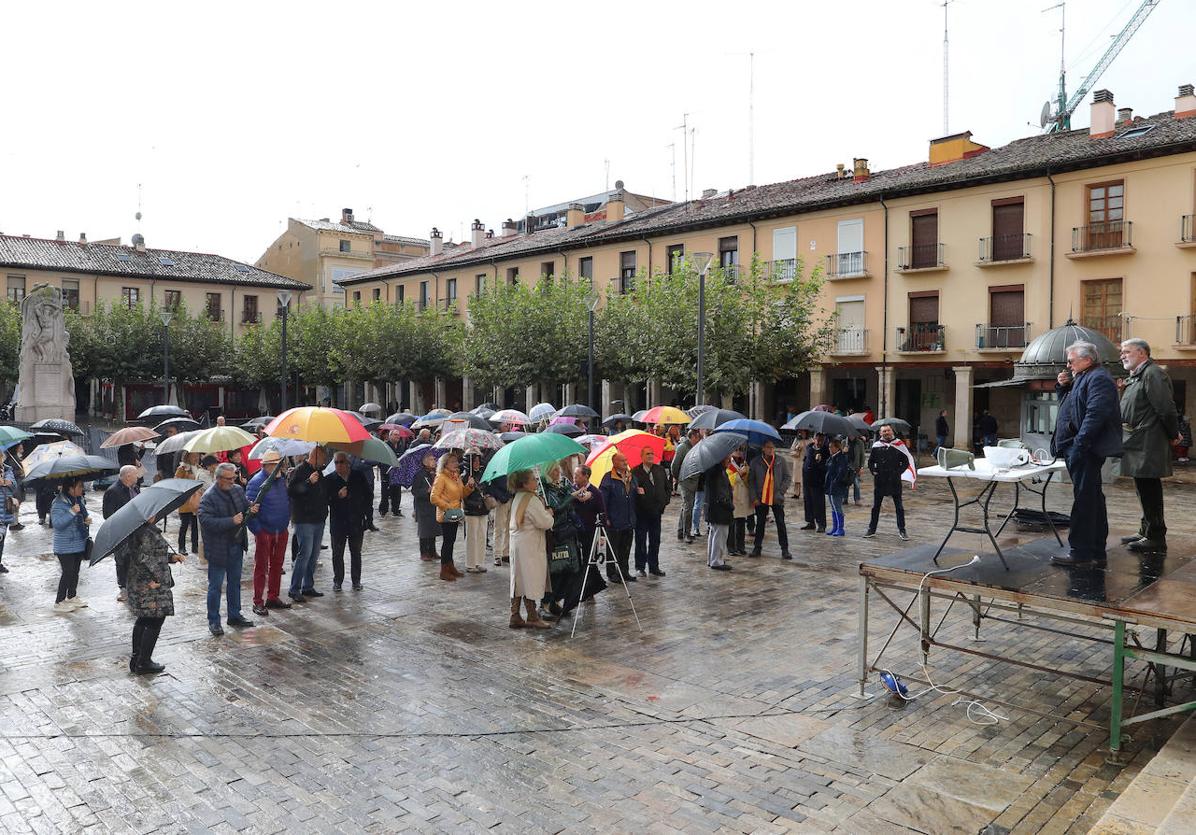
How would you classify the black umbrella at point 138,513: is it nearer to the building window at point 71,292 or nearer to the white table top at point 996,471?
the white table top at point 996,471

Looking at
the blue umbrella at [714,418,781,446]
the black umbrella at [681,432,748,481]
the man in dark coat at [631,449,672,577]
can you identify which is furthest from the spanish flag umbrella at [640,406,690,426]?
the black umbrella at [681,432,748,481]

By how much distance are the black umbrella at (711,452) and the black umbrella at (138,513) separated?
5.92m

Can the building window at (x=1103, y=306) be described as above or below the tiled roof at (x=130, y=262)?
below

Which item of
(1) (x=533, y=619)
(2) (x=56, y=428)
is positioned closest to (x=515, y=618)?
(1) (x=533, y=619)

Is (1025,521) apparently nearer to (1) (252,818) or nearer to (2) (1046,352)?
(1) (252,818)

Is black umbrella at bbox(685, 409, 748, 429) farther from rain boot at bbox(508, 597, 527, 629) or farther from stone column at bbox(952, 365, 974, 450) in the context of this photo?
stone column at bbox(952, 365, 974, 450)

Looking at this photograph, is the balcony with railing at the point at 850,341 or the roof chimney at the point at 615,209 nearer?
the balcony with railing at the point at 850,341

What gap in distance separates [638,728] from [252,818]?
2724 millimetres

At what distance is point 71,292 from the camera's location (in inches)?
2061

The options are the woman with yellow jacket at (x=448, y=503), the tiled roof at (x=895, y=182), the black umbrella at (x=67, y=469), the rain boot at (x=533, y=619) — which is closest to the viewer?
the rain boot at (x=533, y=619)

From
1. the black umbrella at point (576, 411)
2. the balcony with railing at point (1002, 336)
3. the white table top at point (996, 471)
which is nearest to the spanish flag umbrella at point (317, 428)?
the white table top at point (996, 471)

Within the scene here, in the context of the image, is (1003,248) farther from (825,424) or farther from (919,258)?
(825,424)

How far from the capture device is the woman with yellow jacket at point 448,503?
37.7 feet

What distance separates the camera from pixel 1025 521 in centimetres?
878
